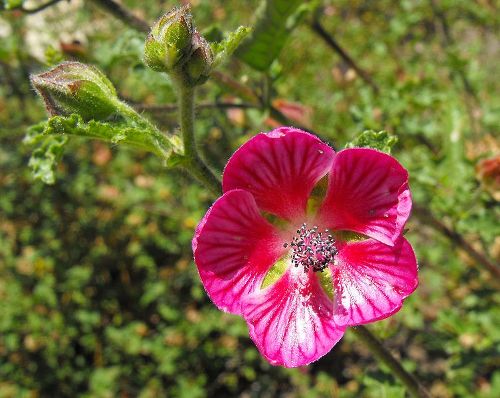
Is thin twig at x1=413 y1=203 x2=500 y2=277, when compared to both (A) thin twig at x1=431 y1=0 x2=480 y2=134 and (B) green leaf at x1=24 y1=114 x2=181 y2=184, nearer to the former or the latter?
(A) thin twig at x1=431 y1=0 x2=480 y2=134

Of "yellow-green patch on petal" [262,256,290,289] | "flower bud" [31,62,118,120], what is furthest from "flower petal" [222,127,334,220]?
"flower bud" [31,62,118,120]

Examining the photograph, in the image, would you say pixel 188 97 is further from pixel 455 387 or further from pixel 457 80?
pixel 455 387

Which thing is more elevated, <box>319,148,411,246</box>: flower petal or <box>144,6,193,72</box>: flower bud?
<box>144,6,193,72</box>: flower bud

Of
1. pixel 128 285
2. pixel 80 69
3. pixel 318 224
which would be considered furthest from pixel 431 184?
pixel 128 285

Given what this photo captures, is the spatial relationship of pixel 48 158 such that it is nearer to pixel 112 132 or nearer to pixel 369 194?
pixel 112 132

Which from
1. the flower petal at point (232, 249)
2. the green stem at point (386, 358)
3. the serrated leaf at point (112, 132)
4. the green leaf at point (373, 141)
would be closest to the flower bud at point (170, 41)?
the serrated leaf at point (112, 132)

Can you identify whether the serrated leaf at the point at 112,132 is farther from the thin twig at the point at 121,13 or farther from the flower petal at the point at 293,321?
the thin twig at the point at 121,13
